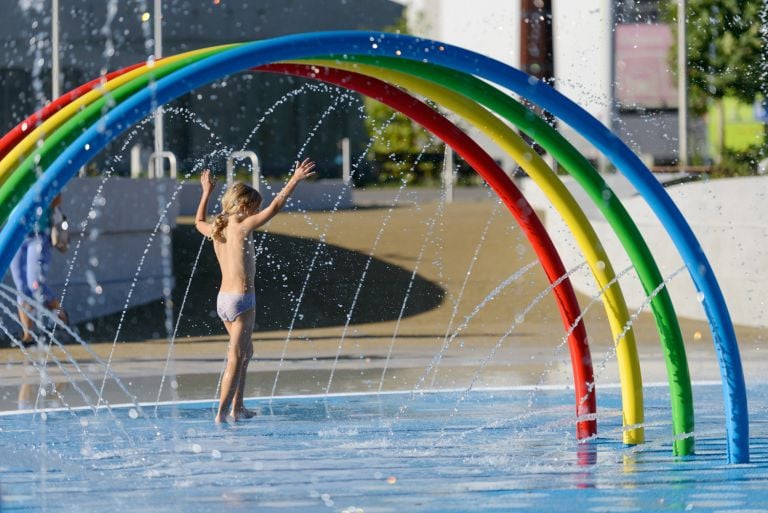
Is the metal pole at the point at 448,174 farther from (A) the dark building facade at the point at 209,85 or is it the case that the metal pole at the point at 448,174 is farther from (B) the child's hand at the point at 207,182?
(B) the child's hand at the point at 207,182

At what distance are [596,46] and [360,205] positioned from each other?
8116 mm

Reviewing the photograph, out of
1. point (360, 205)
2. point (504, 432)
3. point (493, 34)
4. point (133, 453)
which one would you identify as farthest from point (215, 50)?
point (493, 34)

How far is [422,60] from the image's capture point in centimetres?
632

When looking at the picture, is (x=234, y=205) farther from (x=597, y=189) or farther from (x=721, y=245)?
(x=721, y=245)

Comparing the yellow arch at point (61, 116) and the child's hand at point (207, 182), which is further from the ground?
the yellow arch at point (61, 116)

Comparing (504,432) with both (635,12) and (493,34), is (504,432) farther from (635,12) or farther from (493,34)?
(635,12)

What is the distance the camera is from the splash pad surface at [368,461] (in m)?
6.23

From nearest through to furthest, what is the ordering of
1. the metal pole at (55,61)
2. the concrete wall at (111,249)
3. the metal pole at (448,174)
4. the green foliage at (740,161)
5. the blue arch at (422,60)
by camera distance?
the blue arch at (422,60) → the concrete wall at (111,249) → the metal pole at (55,61) → the green foliage at (740,161) → the metal pole at (448,174)

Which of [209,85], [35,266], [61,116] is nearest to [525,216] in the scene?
[61,116]

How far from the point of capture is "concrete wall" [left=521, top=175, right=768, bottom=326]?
572 inches

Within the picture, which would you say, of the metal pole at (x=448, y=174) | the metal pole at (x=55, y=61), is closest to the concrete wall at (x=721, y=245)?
the metal pole at (x=55, y=61)

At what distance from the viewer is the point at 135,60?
3997 cm

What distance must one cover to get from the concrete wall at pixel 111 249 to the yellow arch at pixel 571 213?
7743 millimetres

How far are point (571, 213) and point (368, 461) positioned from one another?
63.6 inches
